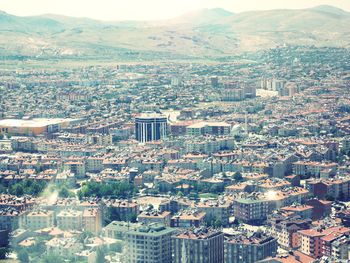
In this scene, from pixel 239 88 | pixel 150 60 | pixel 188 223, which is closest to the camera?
pixel 188 223

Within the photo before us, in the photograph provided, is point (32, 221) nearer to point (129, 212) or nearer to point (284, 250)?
point (129, 212)

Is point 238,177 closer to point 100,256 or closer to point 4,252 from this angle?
point 100,256

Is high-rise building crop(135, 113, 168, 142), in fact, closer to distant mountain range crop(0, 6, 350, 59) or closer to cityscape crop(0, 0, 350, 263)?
cityscape crop(0, 0, 350, 263)

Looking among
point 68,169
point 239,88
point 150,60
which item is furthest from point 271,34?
point 68,169

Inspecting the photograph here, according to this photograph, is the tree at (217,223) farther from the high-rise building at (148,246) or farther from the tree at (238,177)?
the tree at (238,177)

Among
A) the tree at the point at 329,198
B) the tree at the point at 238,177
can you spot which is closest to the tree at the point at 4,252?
the tree at the point at 329,198
